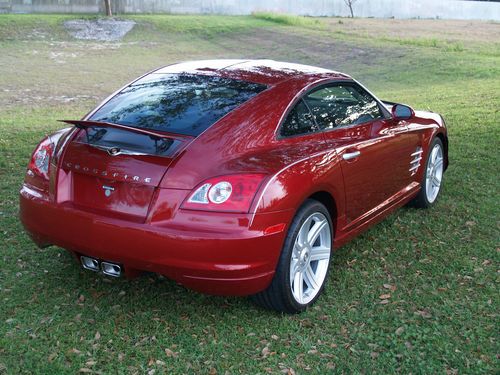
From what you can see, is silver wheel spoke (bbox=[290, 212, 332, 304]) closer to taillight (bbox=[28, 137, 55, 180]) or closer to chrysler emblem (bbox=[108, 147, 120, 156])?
chrysler emblem (bbox=[108, 147, 120, 156])

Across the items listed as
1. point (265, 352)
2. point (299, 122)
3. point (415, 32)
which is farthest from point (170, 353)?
point (415, 32)

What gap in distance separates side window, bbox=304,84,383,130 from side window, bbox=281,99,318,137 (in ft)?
0.27

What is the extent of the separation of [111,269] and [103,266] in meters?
0.06

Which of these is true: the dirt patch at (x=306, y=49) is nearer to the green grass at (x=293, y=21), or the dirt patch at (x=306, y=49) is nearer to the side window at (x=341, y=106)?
the green grass at (x=293, y=21)

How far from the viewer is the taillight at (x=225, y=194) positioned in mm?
3238

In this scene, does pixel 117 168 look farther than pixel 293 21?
→ No

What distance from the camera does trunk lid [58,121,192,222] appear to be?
3336mm

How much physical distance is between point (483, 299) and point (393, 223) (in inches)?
58.9

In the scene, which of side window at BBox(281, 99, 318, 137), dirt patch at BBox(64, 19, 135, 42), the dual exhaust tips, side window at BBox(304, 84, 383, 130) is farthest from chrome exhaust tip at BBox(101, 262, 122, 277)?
dirt patch at BBox(64, 19, 135, 42)

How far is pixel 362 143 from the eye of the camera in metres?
4.30

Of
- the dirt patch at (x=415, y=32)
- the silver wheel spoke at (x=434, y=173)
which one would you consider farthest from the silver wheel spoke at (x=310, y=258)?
the dirt patch at (x=415, y=32)

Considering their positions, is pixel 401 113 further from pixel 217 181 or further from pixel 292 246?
pixel 217 181

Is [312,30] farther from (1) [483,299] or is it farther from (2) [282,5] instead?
(1) [483,299]

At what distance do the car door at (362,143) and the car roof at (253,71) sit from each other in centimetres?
19
